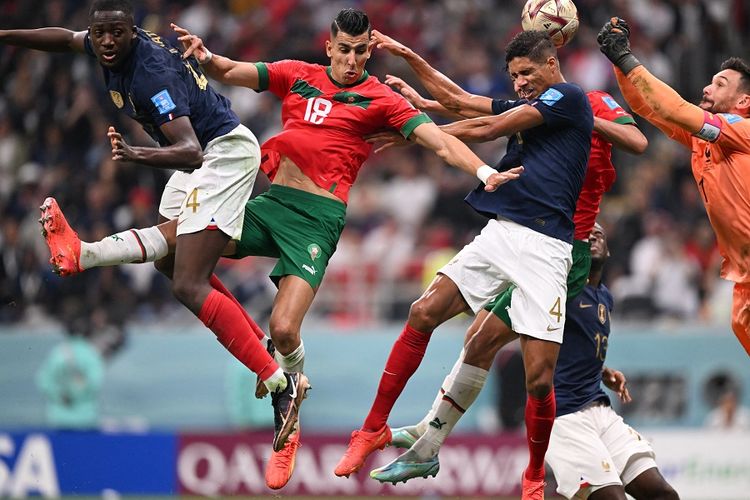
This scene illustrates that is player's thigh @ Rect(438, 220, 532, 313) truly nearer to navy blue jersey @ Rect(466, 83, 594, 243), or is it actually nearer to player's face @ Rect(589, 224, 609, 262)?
navy blue jersey @ Rect(466, 83, 594, 243)

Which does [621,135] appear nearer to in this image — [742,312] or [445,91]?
[445,91]

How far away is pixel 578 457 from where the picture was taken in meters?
9.81

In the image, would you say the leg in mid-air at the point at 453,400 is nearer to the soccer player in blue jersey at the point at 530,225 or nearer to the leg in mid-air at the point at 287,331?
the soccer player in blue jersey at the point at 530,225

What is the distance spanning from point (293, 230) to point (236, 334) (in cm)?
88

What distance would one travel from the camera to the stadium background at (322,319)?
15.6 meters

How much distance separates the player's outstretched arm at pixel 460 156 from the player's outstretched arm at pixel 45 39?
2.60 metres

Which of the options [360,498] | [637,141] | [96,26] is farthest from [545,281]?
[360,498]

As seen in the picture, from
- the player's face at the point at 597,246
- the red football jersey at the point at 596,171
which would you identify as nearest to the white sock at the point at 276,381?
the red football jersey at the point at 596,171

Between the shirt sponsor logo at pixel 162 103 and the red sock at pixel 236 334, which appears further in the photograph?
the red sock at pixel 236 334

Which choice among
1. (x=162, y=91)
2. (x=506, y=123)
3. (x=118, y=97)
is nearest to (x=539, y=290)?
(x=506, y=123)

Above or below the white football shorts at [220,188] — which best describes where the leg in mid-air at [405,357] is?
below

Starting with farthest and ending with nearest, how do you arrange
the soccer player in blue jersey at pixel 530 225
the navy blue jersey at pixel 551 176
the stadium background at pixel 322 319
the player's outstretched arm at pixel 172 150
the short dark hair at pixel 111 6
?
the stadium background at pixel 322 319, the navy blue jersey at pixel 551 176, the soccer player in blue jersey at pixel 530 225, the short dark hair at pixel 111 6, the player's outstretched arm at pixel 172 150

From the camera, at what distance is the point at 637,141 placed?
9141 mm

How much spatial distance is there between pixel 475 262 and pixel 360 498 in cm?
733
